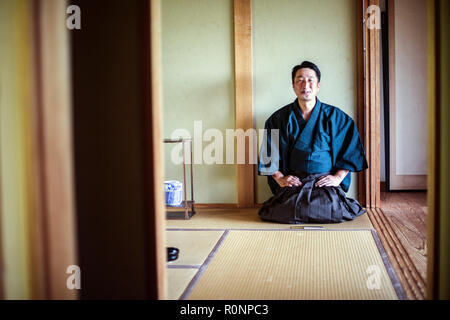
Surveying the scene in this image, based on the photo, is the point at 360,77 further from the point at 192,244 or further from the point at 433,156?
the point at 433,156

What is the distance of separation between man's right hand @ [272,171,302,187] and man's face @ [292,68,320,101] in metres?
0.66

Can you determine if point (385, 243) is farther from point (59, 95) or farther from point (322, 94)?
point (59, 95)

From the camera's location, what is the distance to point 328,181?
11.7 feet

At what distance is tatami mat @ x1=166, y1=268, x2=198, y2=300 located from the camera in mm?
1973

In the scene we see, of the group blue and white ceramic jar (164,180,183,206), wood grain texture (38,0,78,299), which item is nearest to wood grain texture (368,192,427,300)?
wood grain texture (38,0,78,299)

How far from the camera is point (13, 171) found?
1.16m

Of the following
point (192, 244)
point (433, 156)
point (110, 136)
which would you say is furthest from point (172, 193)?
point (433, 156)

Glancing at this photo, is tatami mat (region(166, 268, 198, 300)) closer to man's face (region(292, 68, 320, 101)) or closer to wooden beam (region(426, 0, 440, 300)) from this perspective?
wooden beam (region(426, 0, 440, 300))

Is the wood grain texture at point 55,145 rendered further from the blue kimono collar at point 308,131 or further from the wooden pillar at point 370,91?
the wooden pillar at point 370,91

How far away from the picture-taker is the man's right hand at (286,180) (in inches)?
141

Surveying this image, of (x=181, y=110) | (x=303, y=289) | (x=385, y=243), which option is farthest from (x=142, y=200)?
(x=181, y=110)

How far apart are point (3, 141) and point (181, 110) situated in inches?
122

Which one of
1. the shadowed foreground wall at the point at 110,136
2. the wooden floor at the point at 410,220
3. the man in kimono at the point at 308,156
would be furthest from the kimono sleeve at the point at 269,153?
the shadowed foreground wall at the point at 110,136

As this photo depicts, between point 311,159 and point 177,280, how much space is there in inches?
71.2
